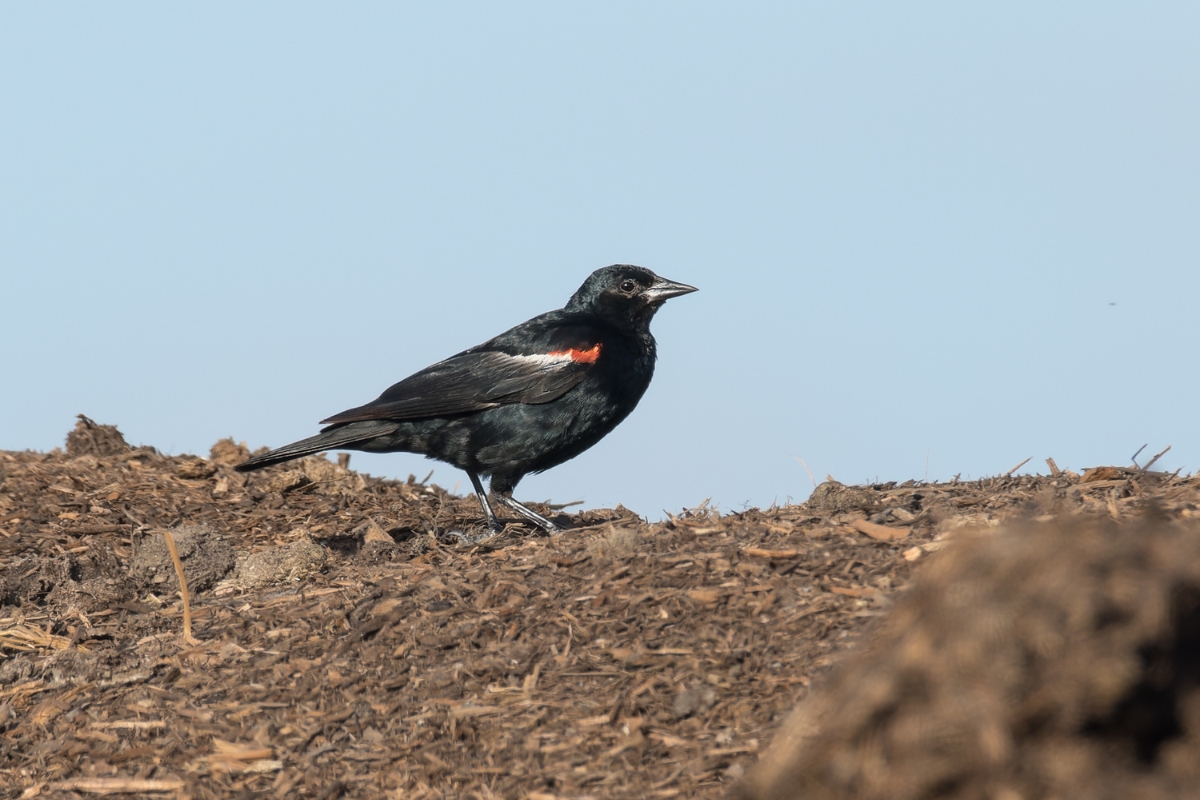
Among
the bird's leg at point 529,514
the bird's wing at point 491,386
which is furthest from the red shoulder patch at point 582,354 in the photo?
the bird's leg at point 529,514

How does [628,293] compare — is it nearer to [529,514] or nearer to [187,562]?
[529,514]

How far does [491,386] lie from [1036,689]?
20.9 ft

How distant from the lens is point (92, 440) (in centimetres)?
1085

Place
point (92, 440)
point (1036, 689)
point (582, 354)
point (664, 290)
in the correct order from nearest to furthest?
1. point (1036, 689)
2. point (582, 354)
3. point (664, 290)
4. point (92, 440)

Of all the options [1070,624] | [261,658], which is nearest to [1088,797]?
[1070,624]

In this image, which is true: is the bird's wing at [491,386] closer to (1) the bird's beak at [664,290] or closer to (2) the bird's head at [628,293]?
(2) the bird's head at [628,293]

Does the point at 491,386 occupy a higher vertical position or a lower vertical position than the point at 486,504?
higher

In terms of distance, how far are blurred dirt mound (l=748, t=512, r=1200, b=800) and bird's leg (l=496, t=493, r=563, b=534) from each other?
5.29m

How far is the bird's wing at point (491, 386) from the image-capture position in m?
8.70

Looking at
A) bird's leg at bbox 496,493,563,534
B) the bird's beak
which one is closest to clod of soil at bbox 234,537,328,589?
bird's leg at bbox 496,493,563,534

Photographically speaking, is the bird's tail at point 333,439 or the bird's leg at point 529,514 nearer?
the bird's leg at point 529,514

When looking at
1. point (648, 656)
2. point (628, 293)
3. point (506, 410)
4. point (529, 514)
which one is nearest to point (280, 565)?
point (529, 514)

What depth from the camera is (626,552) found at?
224 inches

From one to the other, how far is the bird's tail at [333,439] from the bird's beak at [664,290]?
2362 mm
